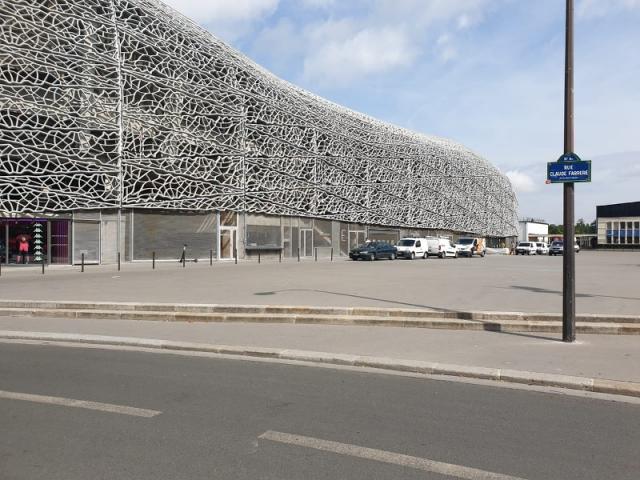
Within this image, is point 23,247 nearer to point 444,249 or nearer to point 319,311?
point 319,311

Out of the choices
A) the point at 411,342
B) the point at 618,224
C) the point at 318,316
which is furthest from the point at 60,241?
the point at 618,224

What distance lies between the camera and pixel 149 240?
3619 cm

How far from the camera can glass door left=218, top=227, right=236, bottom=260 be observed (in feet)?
134

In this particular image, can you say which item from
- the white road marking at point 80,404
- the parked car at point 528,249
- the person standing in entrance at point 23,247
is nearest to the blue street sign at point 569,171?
the white road marking at point 80,404

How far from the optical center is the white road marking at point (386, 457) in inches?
163

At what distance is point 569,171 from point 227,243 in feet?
113

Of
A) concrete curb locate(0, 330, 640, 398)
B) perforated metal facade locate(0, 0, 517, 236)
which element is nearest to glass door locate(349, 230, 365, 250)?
perforated metal facade locate(0, 0, 517, 236)

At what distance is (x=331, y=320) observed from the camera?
11484 millimetres

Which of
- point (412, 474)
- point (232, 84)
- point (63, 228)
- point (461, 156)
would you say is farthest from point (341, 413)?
point (461, 156)

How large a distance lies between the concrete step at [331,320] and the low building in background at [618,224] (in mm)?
88806

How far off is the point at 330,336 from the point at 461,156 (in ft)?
251

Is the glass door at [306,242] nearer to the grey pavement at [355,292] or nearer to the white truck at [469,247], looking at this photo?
the white truck at [469,247]

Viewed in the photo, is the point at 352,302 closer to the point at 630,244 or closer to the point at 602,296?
the point at 602,296

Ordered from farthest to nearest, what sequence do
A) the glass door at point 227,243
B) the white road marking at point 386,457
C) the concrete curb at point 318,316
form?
the glass door at point 227,243 → the concrete curb at point 318,316 → the white road marking at point 386,457
